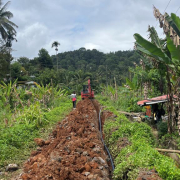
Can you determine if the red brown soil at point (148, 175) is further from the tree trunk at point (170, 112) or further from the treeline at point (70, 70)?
the treeline at point (70, 70)

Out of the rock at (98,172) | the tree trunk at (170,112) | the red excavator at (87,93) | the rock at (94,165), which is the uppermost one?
the red excavator at (87,93)

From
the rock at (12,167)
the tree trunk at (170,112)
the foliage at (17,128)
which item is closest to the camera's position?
the rock at (12,167)

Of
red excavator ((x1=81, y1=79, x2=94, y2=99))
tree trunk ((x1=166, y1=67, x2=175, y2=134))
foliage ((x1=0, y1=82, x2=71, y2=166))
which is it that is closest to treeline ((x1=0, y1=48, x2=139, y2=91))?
red excavator ((x1=81, y1=79, x2=94, y2=99))

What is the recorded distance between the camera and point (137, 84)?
1734 centimetres

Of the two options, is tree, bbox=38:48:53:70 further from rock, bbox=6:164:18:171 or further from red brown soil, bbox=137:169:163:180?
red brown soil, bbox=137:169:163:180

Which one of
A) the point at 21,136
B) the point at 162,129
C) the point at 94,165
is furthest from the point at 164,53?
the point at 21,136

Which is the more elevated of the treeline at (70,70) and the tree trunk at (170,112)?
the treeline at (70,70)

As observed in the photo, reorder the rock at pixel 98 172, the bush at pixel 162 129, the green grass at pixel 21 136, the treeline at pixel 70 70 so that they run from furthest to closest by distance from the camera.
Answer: the treeline at pixel 70 70
the bush at pixel 162 129
the green grass at pixel 21 136
the rock at pixel 98 172

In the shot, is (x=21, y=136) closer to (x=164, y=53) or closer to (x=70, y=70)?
(x=164, y=53)

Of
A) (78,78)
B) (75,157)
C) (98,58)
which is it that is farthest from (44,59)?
(75,157)

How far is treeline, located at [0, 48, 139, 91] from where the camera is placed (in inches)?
1339

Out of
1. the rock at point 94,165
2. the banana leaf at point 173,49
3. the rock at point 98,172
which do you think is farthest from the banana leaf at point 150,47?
the rock at point 98,172

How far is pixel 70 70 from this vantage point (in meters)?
58.9

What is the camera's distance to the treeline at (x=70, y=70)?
34.0 metres
